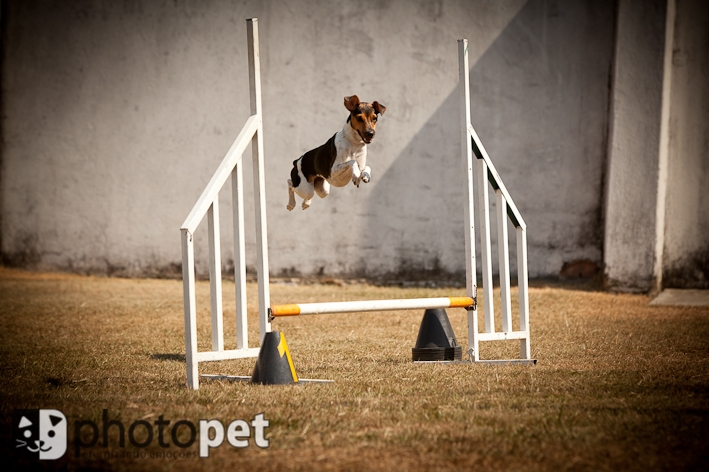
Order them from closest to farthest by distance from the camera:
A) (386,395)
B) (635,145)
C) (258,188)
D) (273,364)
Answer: (386,395)
(273,364)
(258,188)
(635,145)

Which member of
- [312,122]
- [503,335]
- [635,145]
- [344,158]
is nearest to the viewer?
[344,158]

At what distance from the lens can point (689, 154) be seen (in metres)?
8.82

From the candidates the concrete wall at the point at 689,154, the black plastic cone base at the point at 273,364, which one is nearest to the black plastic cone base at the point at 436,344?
the black plastic cone base at the point at 273,364

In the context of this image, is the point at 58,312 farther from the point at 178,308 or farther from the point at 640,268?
the point at 640,268

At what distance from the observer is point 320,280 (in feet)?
31.9

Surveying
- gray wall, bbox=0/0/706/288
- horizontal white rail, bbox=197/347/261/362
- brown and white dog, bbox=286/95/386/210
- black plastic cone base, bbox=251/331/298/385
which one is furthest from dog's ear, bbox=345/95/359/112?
gray wall, bbox=0/0/706/288

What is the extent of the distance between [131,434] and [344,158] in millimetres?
1922

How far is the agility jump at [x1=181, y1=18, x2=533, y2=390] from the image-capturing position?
3.77m

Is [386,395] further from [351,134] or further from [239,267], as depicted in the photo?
[351,134]

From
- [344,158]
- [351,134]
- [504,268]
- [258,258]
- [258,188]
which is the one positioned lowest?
[504,268]

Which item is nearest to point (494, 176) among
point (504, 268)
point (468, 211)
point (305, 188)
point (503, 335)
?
point (468, 211)

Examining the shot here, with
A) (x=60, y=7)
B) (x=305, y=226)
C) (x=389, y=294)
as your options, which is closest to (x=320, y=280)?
(x=305, y=226)

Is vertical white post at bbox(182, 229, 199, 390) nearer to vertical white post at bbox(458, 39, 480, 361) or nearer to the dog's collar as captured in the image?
the dog's collar

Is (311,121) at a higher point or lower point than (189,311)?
higher
